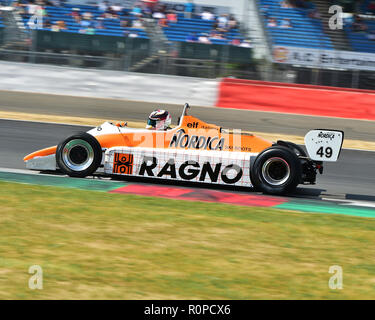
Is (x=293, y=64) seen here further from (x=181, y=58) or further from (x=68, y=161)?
(x=68, y=161)

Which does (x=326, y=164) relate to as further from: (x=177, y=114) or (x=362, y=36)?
(x=362, y=36)

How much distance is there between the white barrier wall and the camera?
1541 centimetres

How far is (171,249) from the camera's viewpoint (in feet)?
19.0

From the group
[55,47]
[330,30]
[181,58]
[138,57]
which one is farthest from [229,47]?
[55,47]

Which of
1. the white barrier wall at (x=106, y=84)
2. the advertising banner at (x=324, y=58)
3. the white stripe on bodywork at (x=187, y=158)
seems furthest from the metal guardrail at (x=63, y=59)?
the white stripe on bodywork at (x=187, y=158)

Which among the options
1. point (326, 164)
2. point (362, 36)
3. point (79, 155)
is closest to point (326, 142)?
point (326, 164)

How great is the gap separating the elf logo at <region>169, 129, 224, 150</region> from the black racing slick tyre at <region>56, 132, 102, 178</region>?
1.11 meters

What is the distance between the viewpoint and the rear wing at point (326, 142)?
27.8 ft

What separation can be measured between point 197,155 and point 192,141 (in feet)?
0.76

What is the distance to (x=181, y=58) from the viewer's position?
51.6 ft

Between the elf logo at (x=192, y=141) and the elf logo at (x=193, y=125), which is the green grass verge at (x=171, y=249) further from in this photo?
the elf logo at (x=193, y=125)

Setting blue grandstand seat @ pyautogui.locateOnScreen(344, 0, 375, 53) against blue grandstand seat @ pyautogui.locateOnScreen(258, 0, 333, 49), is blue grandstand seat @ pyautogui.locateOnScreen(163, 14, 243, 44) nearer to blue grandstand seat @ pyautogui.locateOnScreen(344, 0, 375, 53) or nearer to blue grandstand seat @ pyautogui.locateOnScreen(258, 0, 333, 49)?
blue grandstand seat @ pyautogui.locateOnScreen(258, 0, 333, 49)

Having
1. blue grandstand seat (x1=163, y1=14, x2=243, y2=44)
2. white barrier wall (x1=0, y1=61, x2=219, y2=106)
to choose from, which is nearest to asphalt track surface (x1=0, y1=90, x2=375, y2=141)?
white barrier wall (x1=0, y1=61, x2=219, y2=106)

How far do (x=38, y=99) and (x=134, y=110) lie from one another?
2.41m
